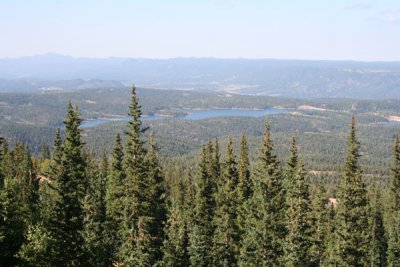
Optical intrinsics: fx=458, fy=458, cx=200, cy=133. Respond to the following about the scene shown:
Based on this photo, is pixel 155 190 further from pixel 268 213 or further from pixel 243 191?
pixel 268 213

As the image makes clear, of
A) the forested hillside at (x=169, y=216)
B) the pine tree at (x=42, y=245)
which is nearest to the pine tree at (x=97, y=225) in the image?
the forested hillside at (x=169, y=216)

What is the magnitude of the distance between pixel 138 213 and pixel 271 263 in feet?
46.2

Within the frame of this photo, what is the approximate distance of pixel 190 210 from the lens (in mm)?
72938

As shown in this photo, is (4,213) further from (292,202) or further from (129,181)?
(292,202)

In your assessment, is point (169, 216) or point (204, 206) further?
point (204, 206)

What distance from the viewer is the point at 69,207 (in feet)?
126

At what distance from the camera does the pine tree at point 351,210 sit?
4616 centimetres

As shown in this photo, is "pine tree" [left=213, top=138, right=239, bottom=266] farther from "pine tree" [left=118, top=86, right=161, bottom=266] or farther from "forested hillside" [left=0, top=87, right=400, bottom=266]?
"pine tree" [left=118, top=86, right=161, bottom=266]

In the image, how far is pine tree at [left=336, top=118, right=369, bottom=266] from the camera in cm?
4616

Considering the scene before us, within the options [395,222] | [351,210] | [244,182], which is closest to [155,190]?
[244,182]

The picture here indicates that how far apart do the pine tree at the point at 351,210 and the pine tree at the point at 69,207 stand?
84.7 feet

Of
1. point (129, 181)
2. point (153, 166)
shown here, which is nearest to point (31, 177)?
point (153, 166)

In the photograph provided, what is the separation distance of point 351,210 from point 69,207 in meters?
27.3

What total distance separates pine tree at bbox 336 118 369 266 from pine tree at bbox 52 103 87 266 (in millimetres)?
25802
